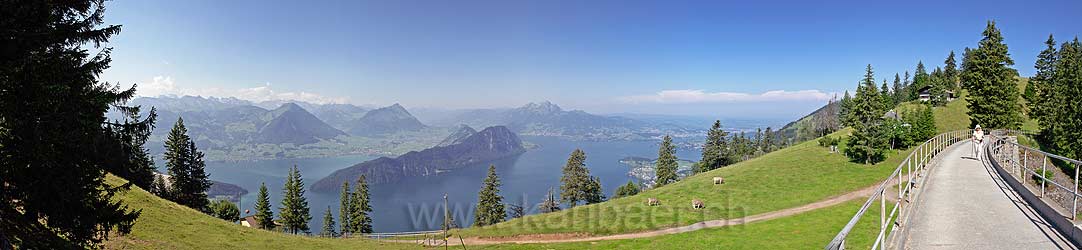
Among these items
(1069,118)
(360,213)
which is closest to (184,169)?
(360,213)

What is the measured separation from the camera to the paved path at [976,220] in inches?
288

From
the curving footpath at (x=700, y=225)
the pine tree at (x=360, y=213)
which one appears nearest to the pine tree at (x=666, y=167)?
the curving footpath at (x=700, y=225)

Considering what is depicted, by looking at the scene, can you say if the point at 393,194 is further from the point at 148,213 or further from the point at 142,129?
the point at 142,129

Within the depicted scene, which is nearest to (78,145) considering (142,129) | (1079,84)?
(142,129)

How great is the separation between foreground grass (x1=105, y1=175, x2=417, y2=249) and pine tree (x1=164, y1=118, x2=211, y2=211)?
22.6 metres

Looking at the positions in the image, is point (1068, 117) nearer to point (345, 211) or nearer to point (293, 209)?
point (345, 211)

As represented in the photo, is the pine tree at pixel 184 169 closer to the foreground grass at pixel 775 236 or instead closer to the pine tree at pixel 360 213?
the pine tree at pixel 360 213

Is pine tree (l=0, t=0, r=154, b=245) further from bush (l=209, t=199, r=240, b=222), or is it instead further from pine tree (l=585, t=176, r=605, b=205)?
bush (l=209, t=199, r=240, b=222)

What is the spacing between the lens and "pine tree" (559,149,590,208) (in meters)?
63.0

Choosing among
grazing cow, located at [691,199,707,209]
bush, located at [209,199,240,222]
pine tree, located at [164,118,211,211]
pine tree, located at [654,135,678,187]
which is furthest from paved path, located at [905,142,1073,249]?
bush, located at [209,199,240,222]

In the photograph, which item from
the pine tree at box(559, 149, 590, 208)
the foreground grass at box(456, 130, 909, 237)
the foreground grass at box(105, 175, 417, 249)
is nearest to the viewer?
the foreground grass at box(105, 175, 417, 249)

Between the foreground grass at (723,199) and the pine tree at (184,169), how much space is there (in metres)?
34.4

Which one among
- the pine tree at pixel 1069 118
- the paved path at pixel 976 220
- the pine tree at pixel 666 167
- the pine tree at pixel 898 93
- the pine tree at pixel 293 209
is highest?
the pine tree at pixel 898 93

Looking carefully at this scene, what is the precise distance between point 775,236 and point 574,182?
136 ft
